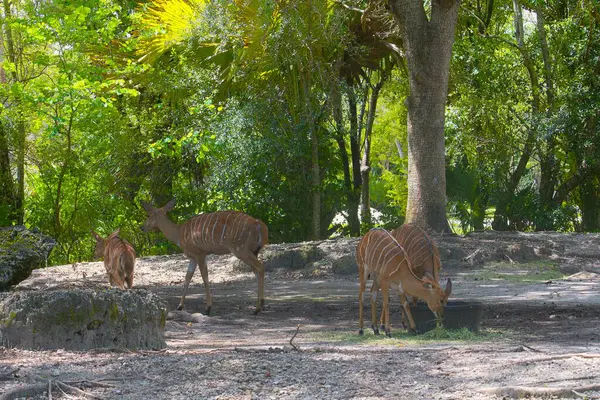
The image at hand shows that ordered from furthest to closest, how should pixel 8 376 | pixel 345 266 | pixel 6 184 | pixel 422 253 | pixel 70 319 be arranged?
pixel 6 184
pixel 345 266
pixel 422 253
pixel 70 319
pixel 8 376

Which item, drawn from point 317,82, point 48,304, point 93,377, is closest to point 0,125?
point 317,82

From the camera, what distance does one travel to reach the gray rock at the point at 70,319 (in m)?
6.61

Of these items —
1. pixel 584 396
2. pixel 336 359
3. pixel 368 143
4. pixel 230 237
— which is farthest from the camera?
pixel 368 143

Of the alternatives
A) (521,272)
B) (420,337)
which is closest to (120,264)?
Answer: (420,337)

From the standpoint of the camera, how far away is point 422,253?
8617 mm

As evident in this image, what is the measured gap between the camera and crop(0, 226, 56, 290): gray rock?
1006 cm

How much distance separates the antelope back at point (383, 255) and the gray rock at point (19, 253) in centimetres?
403

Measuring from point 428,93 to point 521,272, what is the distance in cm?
355

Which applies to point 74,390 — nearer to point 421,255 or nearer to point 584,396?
point 584,396

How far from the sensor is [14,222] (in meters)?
18.0

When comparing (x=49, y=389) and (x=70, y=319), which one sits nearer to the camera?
(x=49, y=389)

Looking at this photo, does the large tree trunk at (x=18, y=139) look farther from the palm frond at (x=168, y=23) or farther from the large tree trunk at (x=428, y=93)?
the large tree trunk at (x=428, y=93)

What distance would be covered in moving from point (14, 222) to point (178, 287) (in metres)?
6.37

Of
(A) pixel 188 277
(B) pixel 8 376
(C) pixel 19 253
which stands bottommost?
(B) pixel 8 376
